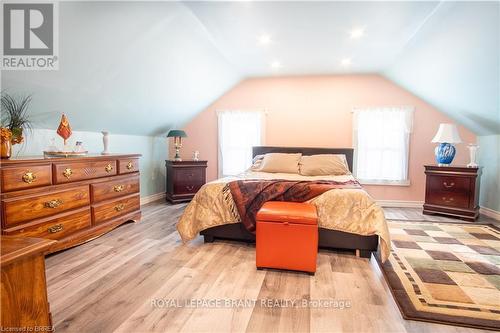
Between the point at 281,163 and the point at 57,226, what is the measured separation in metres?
2.86

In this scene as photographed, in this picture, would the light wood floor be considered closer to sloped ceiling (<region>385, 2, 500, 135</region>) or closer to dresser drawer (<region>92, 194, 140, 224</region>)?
dresser drawer (<region>92, 194, 140, 224</region>)

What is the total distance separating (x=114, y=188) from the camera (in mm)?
3143

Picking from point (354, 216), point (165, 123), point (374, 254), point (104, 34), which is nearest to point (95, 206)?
point (104, 34)

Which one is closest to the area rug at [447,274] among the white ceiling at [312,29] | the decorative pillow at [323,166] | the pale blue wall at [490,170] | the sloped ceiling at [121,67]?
the pale blue wall at [490,170]

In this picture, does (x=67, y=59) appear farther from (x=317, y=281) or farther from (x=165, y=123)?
(x=317, y=281)

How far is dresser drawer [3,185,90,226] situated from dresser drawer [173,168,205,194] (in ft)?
6.42

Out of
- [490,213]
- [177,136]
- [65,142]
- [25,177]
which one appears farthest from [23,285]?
[490,213]

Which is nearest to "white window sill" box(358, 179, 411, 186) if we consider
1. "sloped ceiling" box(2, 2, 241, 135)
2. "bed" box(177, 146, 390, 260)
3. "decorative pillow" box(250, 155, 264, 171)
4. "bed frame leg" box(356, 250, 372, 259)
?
"decorative pillow" box(250, 155, 264, 171)

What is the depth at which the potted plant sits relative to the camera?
215 centimetres

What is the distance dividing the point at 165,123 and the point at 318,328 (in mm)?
4137

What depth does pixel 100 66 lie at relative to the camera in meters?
2.65

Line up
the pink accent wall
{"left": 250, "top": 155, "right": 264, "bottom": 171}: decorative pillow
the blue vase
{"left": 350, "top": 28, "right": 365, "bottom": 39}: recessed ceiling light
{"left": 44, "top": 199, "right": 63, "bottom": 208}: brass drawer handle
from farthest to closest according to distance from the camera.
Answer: the pink accent wall < {"left": 250, "top": 155, "right": 264, "bottom": 171}: decorative pillow < the blue vase < {"left": 350, "top": 28, "right": 365, "bottom": 39}: recessed ceiling light < {"left": 44, "top": 199, "right": 63, "bottom": 208}: brass drawer handle

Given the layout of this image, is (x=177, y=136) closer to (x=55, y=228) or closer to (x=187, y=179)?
(x=187, y=179)

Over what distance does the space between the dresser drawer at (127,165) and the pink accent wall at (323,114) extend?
6.34 ft
